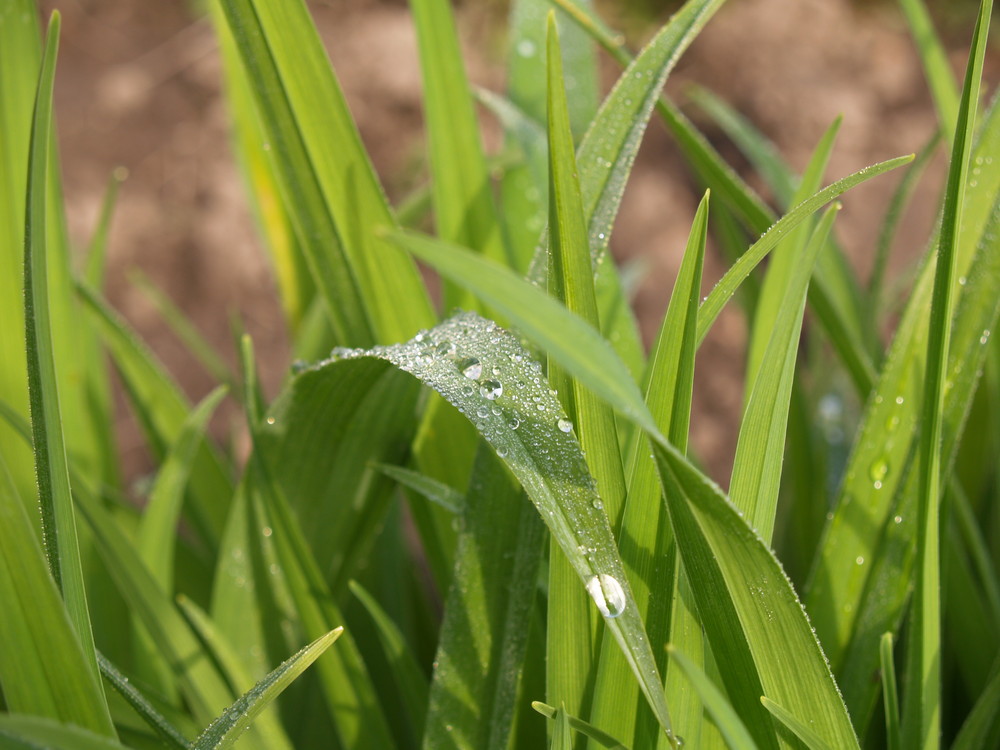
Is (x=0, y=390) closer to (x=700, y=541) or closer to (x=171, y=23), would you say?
(x=700, y=541)

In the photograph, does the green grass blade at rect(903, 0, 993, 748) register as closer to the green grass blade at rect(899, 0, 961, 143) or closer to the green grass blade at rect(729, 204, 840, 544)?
the green grass blade at rect(729, 204, 840, 544)

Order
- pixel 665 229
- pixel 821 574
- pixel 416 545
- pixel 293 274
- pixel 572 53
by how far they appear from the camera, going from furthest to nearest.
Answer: pixel 665 229 < pixel 416 545 < pixel 293 274 < pixel 572 53 < pixel 821 574

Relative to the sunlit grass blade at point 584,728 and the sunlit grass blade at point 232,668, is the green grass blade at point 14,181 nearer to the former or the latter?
the sunlit grass blade at point 232,668

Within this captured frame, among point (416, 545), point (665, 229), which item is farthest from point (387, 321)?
point (665, 229)

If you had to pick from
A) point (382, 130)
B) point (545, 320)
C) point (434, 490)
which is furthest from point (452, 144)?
point (382, 130)

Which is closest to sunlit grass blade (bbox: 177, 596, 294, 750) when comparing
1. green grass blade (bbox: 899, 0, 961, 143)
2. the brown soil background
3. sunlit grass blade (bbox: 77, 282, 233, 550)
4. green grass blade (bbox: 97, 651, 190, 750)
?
green grass blade (bbox: 97, 651, 190, 750)

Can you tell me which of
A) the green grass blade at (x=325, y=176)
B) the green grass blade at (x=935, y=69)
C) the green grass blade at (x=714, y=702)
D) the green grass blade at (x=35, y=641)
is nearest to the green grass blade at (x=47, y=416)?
the green grass blade at (x=35, y=641)

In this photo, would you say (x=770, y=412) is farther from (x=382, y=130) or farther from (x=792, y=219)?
(x=382, y=130)
